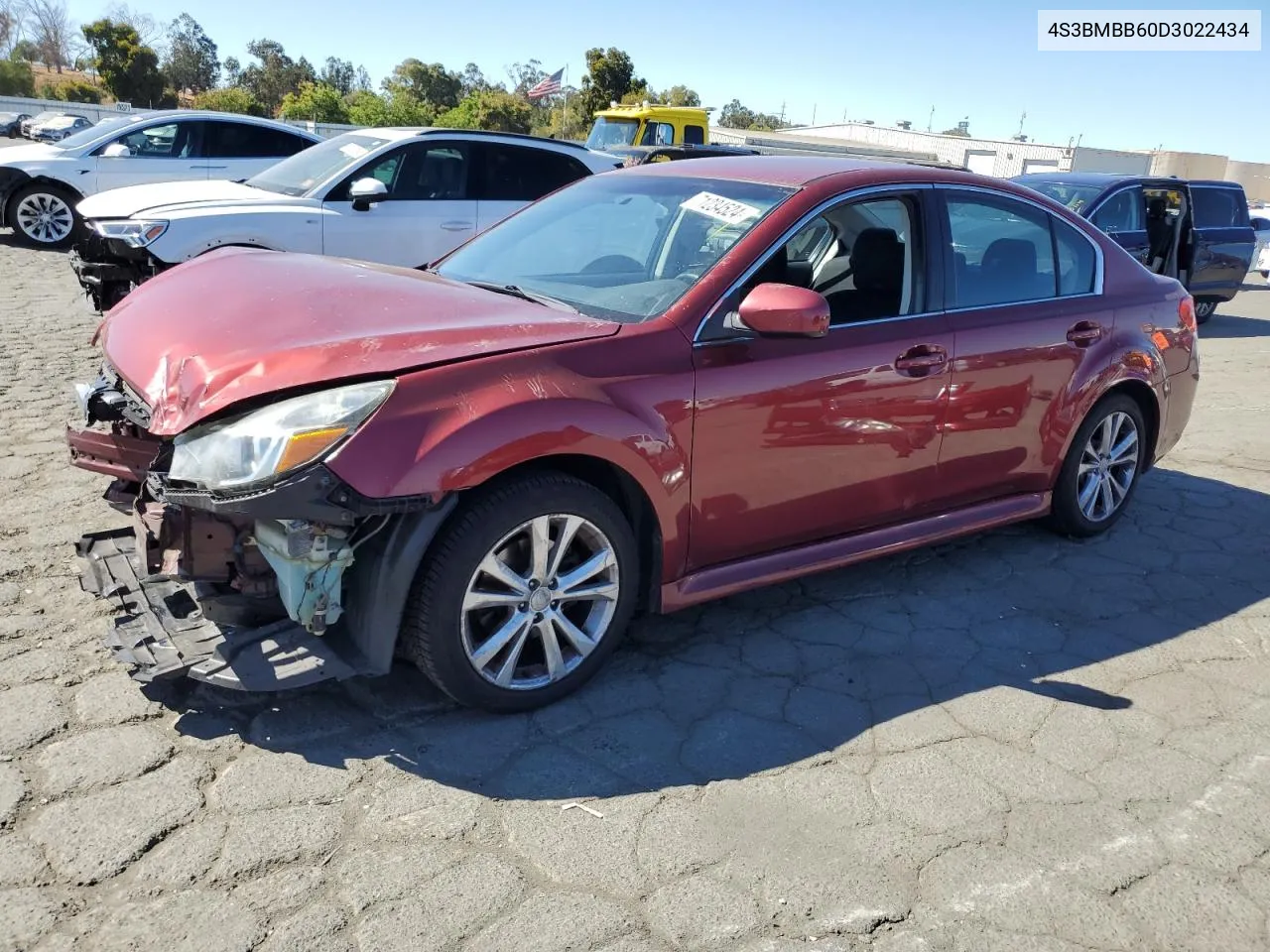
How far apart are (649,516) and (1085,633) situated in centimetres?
198

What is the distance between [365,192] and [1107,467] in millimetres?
5702

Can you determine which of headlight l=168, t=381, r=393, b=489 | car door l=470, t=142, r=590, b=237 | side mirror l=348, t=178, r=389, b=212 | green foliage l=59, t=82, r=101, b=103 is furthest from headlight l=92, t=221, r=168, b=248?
green foliage l=59, t=82, r=101, b=103

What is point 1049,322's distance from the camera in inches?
174

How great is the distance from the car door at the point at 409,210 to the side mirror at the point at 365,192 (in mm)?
74

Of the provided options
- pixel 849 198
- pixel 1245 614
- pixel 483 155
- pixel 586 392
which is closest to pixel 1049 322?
pixel 849 198

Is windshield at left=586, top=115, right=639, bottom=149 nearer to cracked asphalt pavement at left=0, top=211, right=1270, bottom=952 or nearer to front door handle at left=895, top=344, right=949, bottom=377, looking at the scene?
front door handle at left=895, top=344, right=949, bottom=377

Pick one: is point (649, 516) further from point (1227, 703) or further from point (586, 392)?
point (1227, 703)

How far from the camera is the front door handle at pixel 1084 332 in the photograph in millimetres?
4504

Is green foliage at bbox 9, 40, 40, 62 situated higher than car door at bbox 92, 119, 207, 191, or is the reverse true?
green foliage at bbox 9, 40, 40, 62

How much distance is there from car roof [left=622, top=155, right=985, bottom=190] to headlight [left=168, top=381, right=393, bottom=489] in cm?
190

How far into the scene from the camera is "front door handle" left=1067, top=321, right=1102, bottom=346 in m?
4.50

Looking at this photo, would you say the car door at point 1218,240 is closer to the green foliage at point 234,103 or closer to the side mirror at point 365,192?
the side mirror at point 365,192

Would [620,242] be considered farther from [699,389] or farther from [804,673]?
[804,673]

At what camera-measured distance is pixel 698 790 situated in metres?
2.87
